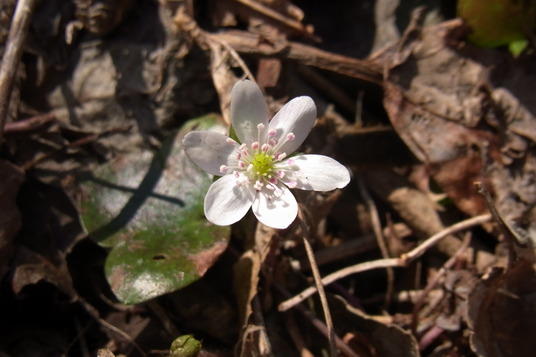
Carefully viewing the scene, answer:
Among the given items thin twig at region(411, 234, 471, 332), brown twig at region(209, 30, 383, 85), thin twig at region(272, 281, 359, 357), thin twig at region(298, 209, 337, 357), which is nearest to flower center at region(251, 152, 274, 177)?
thin twig at region(298, 209, 337, 357)

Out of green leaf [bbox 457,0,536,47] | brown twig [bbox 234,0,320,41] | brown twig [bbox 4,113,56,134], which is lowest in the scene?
brown twig [bbox 4,113,56,134]

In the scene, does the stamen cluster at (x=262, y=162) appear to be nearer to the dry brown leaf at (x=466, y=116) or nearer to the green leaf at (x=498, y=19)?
the dry brown leaf at (x=466, y=116)

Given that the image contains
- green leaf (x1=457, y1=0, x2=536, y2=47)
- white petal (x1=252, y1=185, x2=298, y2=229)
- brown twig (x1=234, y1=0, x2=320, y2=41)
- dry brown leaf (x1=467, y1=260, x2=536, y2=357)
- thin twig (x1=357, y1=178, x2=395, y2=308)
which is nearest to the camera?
white petal (x1=252, y1=185, x2=298, y2=229)

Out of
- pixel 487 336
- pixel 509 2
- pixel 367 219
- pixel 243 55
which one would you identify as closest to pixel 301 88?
pixel 243 55

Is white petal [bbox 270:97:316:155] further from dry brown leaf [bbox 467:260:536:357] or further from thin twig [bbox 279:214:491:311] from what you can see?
dry brown leaf [bbox 467:260:536:357]

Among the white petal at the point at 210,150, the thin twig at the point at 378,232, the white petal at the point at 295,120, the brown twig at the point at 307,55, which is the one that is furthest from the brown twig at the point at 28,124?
the thin twig at the point at 378,232

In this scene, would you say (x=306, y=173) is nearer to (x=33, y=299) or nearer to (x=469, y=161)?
(x=469, y=161)

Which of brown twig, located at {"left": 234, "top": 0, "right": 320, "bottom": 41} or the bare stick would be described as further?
brown twig, located at {"left": 234, "top": 0, "right": 320, "bottom": 41}
